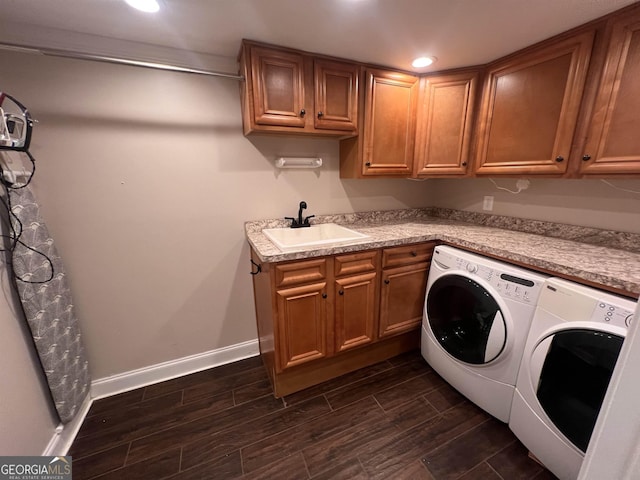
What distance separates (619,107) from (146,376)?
3048 millimetres

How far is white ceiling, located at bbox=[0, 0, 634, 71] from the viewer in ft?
3.73

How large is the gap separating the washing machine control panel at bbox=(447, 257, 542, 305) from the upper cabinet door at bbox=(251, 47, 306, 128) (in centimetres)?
134

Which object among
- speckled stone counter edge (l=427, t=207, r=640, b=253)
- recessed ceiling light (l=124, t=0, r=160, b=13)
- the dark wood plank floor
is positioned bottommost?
the dark wood plank floor

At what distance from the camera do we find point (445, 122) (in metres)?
1.86

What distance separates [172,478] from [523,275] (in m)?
1.93

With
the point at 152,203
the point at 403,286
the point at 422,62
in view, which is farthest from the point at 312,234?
the point at 422,62

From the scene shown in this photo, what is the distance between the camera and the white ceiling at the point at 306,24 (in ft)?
3.73

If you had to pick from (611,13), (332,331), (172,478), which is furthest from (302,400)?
(611,13)

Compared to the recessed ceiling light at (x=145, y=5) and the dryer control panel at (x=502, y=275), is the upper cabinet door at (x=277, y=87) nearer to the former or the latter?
the recessed ceiling light at (x=145, y=5)

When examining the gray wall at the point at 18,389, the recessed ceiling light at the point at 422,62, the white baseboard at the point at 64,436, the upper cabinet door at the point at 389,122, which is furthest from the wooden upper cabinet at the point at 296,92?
the white baseboard at the point at 64,436

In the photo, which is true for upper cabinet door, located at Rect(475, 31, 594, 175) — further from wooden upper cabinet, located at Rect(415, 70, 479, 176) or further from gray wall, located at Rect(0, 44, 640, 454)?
gray wall, located at Rect(0, 44, 640, 454)

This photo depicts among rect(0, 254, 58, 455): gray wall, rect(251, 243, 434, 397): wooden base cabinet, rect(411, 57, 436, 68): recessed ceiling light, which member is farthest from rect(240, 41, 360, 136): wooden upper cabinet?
rect(0, 254, 58, 455): gray wall

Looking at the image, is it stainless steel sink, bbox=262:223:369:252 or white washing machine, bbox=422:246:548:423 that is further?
stainless steel sink, bbox=262:223:369:252

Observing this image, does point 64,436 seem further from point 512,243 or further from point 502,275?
point 512,243
